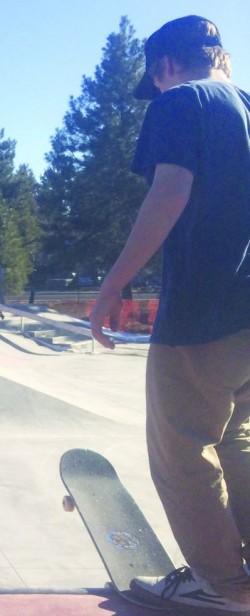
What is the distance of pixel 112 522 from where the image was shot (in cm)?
335

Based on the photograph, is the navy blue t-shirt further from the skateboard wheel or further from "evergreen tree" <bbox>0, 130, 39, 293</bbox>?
Result: "evergreen tree" <bbox>0, 130, 39, 293</bbox>

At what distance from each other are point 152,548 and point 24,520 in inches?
56.7

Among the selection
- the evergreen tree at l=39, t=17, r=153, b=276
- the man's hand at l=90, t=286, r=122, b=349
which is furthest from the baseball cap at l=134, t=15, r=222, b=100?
the evergreen tree at l=39, t=17, r=153, b=276

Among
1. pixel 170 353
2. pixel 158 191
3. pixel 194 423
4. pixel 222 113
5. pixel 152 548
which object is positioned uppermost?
pixel 222 113

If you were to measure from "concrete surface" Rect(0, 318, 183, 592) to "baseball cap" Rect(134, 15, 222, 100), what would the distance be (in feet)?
6.10

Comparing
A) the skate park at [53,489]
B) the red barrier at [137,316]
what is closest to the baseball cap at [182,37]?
the skate park at [53,489]

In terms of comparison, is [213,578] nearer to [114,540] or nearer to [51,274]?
[114,540]

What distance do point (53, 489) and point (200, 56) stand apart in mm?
2905

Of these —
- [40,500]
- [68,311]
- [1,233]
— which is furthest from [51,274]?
[40,500]

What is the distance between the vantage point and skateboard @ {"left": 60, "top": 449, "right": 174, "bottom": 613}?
3168mm

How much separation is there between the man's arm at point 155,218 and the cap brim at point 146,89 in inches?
22.1

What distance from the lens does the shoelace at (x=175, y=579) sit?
300 cm

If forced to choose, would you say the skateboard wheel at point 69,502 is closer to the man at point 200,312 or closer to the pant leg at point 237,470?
the man at point 200,312

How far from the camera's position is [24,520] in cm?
464
